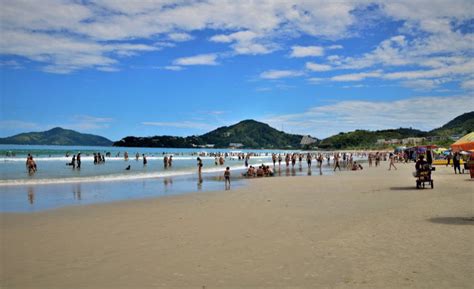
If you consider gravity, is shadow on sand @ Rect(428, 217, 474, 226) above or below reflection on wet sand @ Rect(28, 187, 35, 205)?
below

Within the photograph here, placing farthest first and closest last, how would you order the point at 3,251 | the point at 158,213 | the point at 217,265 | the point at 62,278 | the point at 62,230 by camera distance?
1. the point at 158,213
2. the point at 62,230
3. the point at 3,251
4. the point at 217,265
5. the point at 62,278

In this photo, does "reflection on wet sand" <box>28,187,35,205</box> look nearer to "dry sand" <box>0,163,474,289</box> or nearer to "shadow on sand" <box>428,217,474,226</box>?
"dry sand" <box>0,163,474,289</box>

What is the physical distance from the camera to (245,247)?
767 centimetres

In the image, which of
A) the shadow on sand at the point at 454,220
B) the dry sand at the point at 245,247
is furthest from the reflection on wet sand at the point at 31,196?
the shadow on sand at the point at 454,220

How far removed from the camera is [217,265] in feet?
21.2

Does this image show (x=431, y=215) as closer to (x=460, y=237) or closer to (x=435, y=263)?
(x=460, y=237)

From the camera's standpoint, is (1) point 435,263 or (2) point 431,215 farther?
(2) point 431,215

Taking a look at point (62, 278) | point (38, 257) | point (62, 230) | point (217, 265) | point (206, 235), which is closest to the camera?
point (62, 278)

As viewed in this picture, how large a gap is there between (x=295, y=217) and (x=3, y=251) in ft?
23.3

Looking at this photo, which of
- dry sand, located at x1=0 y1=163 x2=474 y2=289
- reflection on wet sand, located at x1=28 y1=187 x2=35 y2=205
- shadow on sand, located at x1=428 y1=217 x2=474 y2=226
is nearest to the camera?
dry sand, located at x1=0 y1=163 x2=474 y2=289

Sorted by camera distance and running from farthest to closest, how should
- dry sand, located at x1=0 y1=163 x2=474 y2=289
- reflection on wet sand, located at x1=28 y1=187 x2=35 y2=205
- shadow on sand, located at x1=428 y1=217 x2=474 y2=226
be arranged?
reflection on wet sand, located at x1=28 y1=187 x2=35 y2=205, shadow on sand, located at x1=428 y1=217 x2=474 y2=226, dry sand, located at x1=0 y1=163 x2=474 y2=289

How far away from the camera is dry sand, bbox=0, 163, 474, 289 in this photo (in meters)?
5.74

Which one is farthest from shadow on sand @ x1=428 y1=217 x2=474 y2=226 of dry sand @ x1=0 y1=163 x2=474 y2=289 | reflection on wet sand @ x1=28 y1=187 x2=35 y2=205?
reflection on wet sand @ x1=28 y1=187 x2=35 y2=205

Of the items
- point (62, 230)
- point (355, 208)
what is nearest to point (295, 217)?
point (355, 208)
